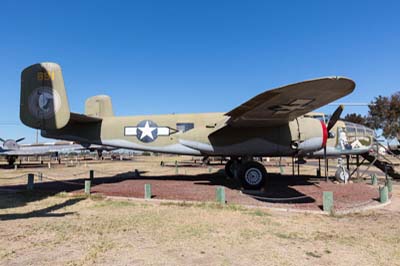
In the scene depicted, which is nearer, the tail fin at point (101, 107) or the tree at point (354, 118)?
the tail fin at point (101, 107)

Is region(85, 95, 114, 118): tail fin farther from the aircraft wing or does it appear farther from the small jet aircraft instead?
the aircraft wing

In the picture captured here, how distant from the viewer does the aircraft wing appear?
766 cm

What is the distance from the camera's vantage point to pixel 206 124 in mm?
14281

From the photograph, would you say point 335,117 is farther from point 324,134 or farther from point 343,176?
point 343,176

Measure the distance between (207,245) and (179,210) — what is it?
3.03 metres

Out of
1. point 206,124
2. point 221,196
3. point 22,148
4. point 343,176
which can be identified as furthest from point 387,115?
point 22,148

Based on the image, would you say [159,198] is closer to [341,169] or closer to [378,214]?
[378,214]

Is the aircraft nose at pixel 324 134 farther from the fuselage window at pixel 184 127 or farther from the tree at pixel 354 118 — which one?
the tree at pixel 354 118

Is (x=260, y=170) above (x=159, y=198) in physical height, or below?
above

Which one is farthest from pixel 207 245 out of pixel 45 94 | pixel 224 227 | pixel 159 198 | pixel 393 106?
pixel 393 106

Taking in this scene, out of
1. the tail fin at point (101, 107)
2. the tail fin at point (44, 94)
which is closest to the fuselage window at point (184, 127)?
the tail fin at point (101, 107)

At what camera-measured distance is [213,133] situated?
1273 centimetres

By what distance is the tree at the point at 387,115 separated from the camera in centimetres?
3638

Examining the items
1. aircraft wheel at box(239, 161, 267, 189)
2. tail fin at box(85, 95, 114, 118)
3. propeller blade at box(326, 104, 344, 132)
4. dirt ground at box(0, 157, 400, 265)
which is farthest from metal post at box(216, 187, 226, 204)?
tail fin at box(85, 95, 114, 118)
